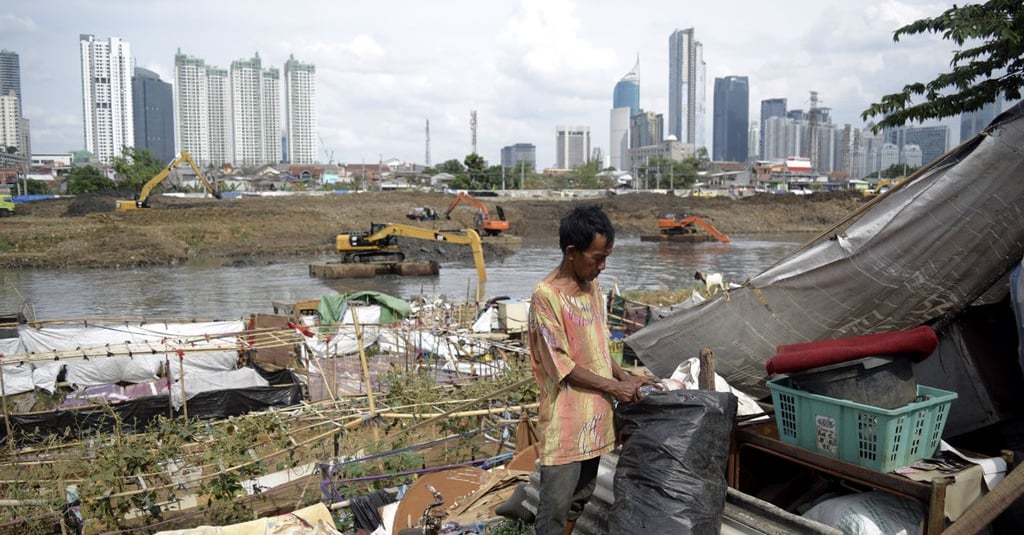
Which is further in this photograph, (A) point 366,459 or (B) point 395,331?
(B) point 395,331

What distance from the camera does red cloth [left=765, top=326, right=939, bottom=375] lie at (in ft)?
9.32

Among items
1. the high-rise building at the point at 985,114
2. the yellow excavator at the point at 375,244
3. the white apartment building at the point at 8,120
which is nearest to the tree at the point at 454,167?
the yellow excavator at the point at 375,244

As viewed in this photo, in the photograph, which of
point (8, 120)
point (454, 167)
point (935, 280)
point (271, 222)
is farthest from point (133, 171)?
point (8, 120)

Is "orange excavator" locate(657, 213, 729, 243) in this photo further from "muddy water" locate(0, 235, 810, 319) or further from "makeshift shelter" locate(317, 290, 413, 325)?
"makeshift shelter" locate(317, 290, 413, 325)

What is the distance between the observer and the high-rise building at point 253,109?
16425 centimetres

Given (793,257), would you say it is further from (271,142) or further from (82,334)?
(271,142)

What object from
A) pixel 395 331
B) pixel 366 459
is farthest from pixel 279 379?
pixel 366 459

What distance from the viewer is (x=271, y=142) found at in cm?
17075

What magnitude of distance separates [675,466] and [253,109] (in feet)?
584

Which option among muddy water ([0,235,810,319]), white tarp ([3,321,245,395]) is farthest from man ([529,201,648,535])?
muddy water ([0,235,810,319])

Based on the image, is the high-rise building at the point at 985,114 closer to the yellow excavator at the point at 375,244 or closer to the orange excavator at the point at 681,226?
the yellow excavator at the point at 375,244

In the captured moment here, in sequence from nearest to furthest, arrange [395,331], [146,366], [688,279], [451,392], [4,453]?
[4,453] < [451,392] < [395,331] < [146,366] < [688,279]

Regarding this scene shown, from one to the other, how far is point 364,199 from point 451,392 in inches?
1903

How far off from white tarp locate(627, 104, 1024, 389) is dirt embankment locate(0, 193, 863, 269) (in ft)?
68.4
